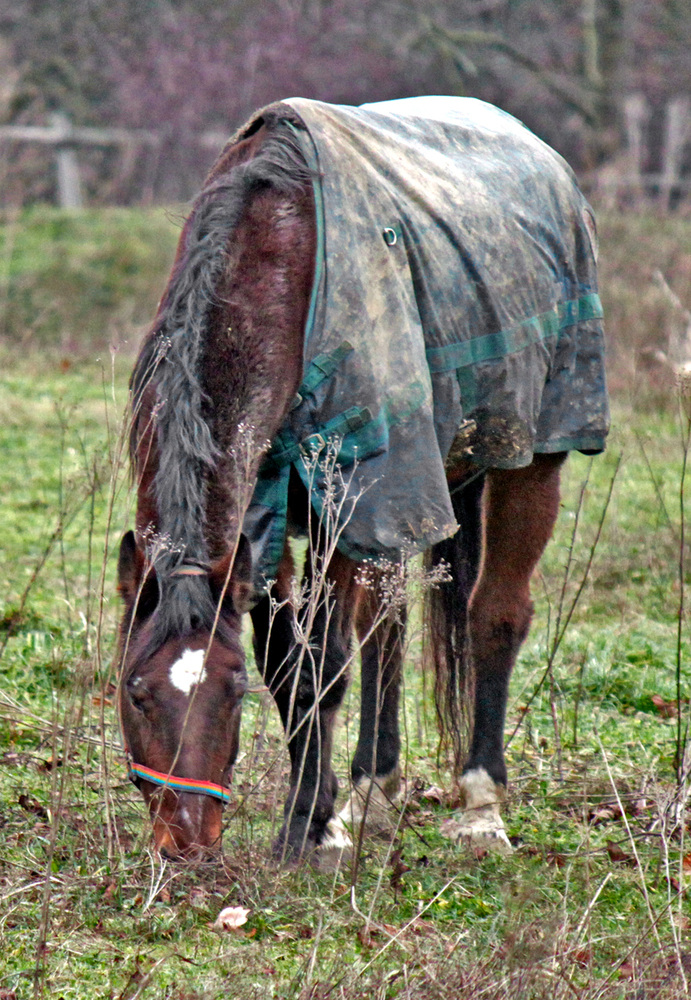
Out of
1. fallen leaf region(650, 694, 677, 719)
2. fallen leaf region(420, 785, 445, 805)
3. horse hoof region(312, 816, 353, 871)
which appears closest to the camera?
horse hoof region(312, 816, 353, 871)

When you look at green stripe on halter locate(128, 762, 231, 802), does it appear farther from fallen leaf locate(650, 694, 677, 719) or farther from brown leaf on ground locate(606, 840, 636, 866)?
fallen leaf locate(650, 694, 677, 719)

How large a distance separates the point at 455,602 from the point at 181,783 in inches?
67.5

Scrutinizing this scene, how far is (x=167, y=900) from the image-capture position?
2.76m

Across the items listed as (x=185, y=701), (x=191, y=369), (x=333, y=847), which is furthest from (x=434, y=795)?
(x=191, y=369)

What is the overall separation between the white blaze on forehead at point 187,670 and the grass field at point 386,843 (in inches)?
12.5

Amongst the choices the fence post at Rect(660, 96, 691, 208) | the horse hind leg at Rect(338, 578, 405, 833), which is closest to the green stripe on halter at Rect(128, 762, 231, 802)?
the horse hind leg at Rect(338, 578, 405, 833)

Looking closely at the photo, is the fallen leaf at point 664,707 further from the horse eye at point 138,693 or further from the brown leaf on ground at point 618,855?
the horse eye at point 138,693

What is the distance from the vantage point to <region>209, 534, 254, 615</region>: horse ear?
9.23 ft

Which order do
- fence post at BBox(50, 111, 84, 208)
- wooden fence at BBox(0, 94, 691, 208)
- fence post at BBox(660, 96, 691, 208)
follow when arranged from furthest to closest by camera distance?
1. fence post at BBox(660, 96, 691, 208)
2. fence post at BBox(50, 111, 84, 208)
3. wooden fence at BBox(0, 94, 691, 208)

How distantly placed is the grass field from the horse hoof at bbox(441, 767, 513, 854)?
0.08 m

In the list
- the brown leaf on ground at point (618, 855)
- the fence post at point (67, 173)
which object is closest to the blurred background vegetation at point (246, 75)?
the fence post at point (67, 173)

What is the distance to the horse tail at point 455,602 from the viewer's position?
4125mm

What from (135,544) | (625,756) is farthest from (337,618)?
(625,756)

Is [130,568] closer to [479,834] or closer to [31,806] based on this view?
[31,806]
